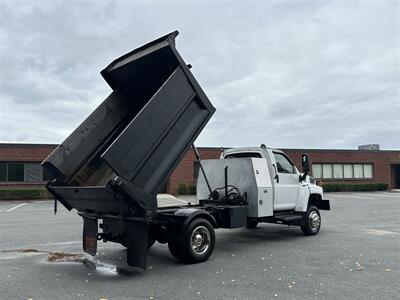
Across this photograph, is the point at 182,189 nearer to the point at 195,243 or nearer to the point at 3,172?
the point at 3,172

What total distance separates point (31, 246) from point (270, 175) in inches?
231

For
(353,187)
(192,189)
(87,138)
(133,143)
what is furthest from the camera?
(353,187)

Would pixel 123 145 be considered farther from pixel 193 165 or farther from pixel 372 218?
pixel 193 165

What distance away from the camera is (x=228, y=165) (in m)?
9.78

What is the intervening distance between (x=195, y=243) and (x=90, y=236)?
1.92 meters

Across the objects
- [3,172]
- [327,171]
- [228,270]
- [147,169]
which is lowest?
[228,270]

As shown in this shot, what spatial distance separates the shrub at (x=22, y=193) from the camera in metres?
27.6

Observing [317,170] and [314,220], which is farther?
[317,170]

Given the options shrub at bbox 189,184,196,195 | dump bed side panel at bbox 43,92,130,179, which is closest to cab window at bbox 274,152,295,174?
dump bed side panel at bbox 43,92,130,179

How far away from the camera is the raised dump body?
618cm

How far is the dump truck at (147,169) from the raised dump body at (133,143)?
15 mm

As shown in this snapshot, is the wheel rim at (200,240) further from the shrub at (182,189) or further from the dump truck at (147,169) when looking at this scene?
the shrub at (182,189)

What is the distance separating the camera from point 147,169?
6449mm

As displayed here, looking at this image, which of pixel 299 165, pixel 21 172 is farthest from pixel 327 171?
pixel 21 172
